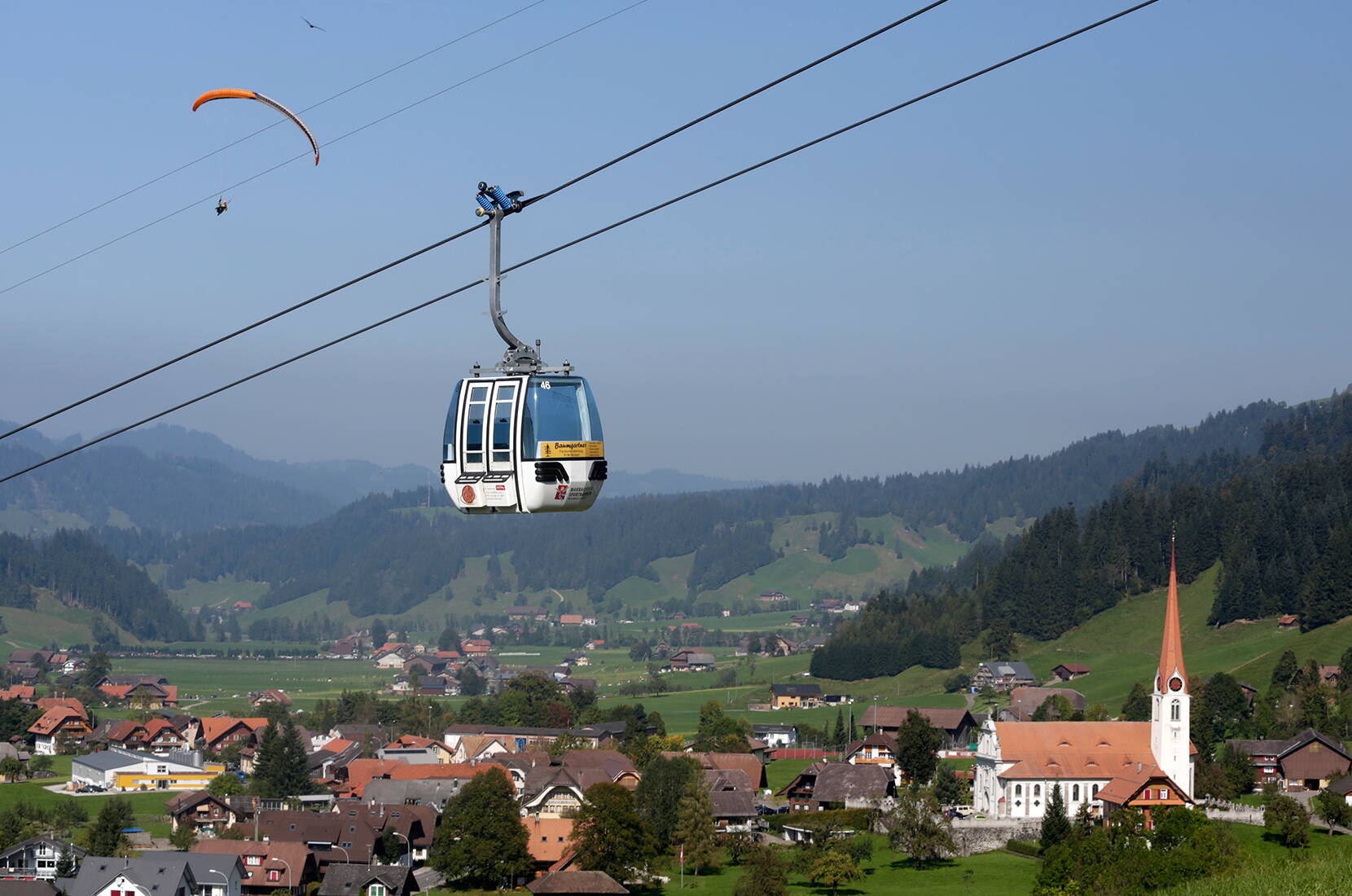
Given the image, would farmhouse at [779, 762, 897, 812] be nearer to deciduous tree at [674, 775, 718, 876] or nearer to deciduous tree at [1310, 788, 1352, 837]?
deciduous tree at [674, 775, 718, 876]

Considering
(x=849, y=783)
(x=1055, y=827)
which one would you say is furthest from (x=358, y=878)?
(x=1055, y=827)

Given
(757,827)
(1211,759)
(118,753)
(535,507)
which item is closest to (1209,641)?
(1211,759)

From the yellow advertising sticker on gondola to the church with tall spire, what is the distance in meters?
66.9

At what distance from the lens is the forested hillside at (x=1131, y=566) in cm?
15850

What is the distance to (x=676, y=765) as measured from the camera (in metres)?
82.4

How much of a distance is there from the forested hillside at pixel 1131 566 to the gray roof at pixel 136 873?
11088 centimetres

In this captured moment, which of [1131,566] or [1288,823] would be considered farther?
[1131,566]

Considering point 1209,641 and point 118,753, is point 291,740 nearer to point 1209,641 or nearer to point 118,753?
point 118,753

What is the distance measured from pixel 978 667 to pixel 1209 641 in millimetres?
22606

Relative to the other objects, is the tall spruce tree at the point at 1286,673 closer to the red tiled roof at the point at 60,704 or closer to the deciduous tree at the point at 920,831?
the deciduous tree at the point at 920,831

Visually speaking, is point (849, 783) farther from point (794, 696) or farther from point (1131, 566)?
point (1131, 566)

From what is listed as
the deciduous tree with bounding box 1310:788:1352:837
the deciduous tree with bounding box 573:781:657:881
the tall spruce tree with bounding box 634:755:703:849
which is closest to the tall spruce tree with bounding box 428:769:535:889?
the deciduous tree with bounding box 573:781:657:881

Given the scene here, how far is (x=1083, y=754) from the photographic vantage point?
86.9 m

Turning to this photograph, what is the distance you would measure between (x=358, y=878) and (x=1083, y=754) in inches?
1574
